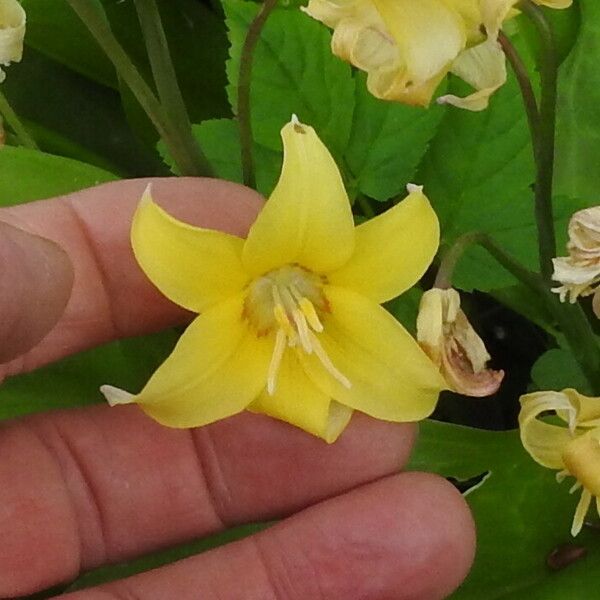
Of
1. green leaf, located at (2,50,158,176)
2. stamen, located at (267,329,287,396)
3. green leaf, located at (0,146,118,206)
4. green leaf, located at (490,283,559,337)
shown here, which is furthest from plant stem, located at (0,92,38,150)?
green leaf, located at (490,283,559,337)

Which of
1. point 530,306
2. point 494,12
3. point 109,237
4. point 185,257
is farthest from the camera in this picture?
point 530,306

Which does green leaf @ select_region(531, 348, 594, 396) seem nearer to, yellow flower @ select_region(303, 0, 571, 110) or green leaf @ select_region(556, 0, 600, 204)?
green leaf @ select_region(556, 0, 600, 204)

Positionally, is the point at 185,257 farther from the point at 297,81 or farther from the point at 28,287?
the point at 297,81

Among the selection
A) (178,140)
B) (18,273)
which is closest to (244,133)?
(178,140)

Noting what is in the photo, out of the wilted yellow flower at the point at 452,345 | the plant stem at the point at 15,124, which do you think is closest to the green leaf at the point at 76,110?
the plant stem at the point at 15,124

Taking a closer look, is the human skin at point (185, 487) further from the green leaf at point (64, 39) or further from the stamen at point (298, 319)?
the green leaf at point (64, 39)

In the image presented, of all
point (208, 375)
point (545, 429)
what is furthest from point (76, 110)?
point (545, 429)
